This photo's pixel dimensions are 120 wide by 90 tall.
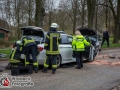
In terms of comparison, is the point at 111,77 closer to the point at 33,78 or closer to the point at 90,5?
the point at 33,78

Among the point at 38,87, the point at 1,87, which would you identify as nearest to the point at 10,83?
the point at 1,87

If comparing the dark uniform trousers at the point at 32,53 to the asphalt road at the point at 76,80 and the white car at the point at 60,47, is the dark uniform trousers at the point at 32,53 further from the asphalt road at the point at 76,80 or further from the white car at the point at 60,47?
the asphalt road at the point at 76,80

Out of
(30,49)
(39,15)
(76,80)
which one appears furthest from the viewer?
(39,15)

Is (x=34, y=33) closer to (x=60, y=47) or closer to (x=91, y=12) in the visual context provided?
(x=60, y=47)

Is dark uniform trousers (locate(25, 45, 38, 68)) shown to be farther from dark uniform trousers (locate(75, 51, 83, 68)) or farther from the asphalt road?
dark uniform trousers (locate(75, 51, 83, 68))

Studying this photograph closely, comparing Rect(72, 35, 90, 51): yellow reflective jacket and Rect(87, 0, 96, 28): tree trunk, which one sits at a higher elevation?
Rect(87, 0, 96, 28): tree trunk

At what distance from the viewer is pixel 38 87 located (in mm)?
6742

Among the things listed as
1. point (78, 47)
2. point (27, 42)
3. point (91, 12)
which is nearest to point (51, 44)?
point (27, 42)

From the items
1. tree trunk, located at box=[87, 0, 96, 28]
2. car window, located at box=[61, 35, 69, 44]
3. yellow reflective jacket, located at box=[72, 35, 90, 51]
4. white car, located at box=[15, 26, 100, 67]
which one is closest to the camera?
white car, located at box=[15, 26, 100, 67]

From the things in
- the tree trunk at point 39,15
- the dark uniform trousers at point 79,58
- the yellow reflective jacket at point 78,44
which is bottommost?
the dark uniform trousers at point 79,58

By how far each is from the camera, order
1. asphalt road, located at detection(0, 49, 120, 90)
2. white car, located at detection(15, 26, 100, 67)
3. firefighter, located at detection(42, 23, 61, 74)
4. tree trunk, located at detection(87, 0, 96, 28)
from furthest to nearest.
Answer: tree trunk, located at detection(87, 0, 96, 28) < white car, located at detection(15, 26, 100, 67) < firefighter, located at detection(42, 23, 61, 74) < asphalt road, located at detection(0, 49, 120, 90)

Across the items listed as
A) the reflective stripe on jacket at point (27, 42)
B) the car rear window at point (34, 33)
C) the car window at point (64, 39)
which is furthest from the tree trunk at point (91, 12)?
the reflective stripe on jacket at point (27, 42)

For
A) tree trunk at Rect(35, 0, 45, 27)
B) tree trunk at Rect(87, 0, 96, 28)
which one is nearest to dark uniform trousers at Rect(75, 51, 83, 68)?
tree trunk at Rect(35, 0, 45, 27)

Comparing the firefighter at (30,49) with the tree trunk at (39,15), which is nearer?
the firefighter at (30,49)
